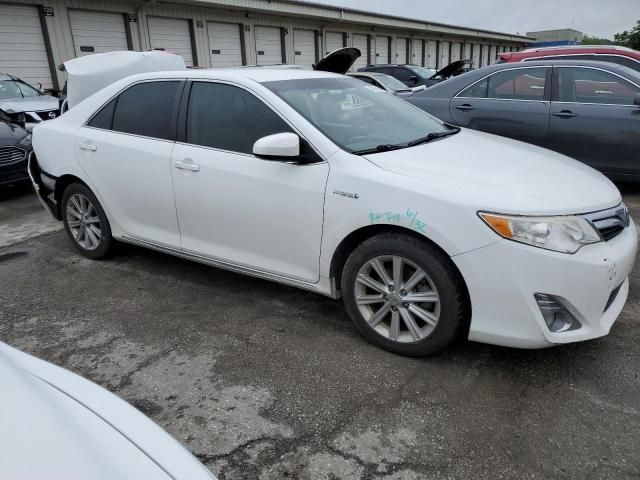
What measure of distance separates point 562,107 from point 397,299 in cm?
415

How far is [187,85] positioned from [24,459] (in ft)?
9.46

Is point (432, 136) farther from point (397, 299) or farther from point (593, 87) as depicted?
point (593, 87)

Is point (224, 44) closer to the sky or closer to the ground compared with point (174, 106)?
closer to the sky

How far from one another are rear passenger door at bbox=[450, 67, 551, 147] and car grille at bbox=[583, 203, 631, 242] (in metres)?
3.39

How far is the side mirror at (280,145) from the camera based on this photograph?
9.40 feet

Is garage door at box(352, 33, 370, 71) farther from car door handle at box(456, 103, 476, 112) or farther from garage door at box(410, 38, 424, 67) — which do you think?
car door handle at box(456, 103, 476, 112)

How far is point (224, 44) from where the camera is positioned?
19062 mm

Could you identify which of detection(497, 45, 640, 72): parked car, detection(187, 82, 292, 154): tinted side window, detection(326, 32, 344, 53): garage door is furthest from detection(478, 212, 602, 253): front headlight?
detection(326, 32, 344, 53): garage door

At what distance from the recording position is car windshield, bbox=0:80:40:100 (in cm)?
993

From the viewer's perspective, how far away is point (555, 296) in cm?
241

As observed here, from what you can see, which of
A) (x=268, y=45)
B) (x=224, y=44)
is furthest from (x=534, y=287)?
(x=268, y=45)

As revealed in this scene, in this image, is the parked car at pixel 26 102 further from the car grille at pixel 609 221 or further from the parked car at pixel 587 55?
the car grille at pixel 609 221

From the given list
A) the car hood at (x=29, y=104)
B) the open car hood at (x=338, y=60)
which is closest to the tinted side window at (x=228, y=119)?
the open car hood at (x=338, y=60)

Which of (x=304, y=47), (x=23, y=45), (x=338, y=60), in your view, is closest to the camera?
(x=338, y=60)
